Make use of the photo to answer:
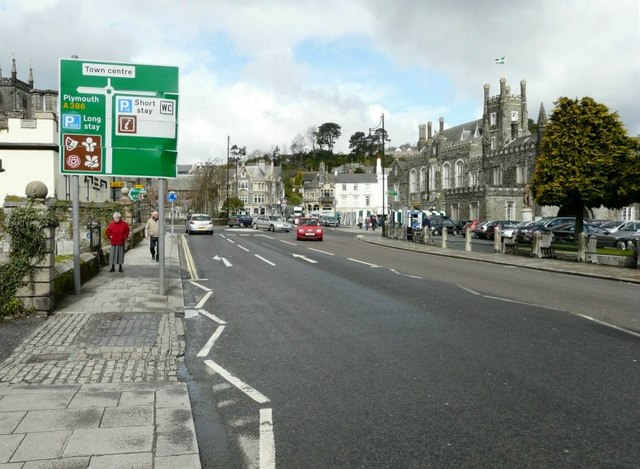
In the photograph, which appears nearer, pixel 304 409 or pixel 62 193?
pixel 304 409

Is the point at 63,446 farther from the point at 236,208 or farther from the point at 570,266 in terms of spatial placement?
the point at 236,208

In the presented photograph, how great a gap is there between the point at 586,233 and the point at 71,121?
1036 inches

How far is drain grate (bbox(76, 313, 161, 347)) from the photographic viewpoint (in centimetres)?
790

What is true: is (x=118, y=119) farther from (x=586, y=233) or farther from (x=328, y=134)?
(x=328, y=134)

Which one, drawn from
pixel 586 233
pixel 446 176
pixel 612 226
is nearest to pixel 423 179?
pixel 446 176

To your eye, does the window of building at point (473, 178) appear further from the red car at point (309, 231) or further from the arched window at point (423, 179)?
the red car at point (309, 231)

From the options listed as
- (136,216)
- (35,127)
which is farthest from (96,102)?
(136,216)

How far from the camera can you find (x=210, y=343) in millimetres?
8125

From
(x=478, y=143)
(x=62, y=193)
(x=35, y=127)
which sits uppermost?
(x=478, y=143)

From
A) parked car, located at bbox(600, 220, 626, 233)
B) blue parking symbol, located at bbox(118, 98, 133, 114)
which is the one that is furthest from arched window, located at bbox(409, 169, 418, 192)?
blue parking symbol, located at bbox(118, 98, 133, 114)

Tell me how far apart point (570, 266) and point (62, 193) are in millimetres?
28132

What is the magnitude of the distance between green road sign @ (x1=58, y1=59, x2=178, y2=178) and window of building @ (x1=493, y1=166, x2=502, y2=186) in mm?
62673

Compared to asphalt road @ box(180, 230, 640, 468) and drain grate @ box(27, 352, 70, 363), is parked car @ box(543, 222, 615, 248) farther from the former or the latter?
drain grate @ box(27, 352, 70, 363)

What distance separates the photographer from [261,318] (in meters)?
9.94
